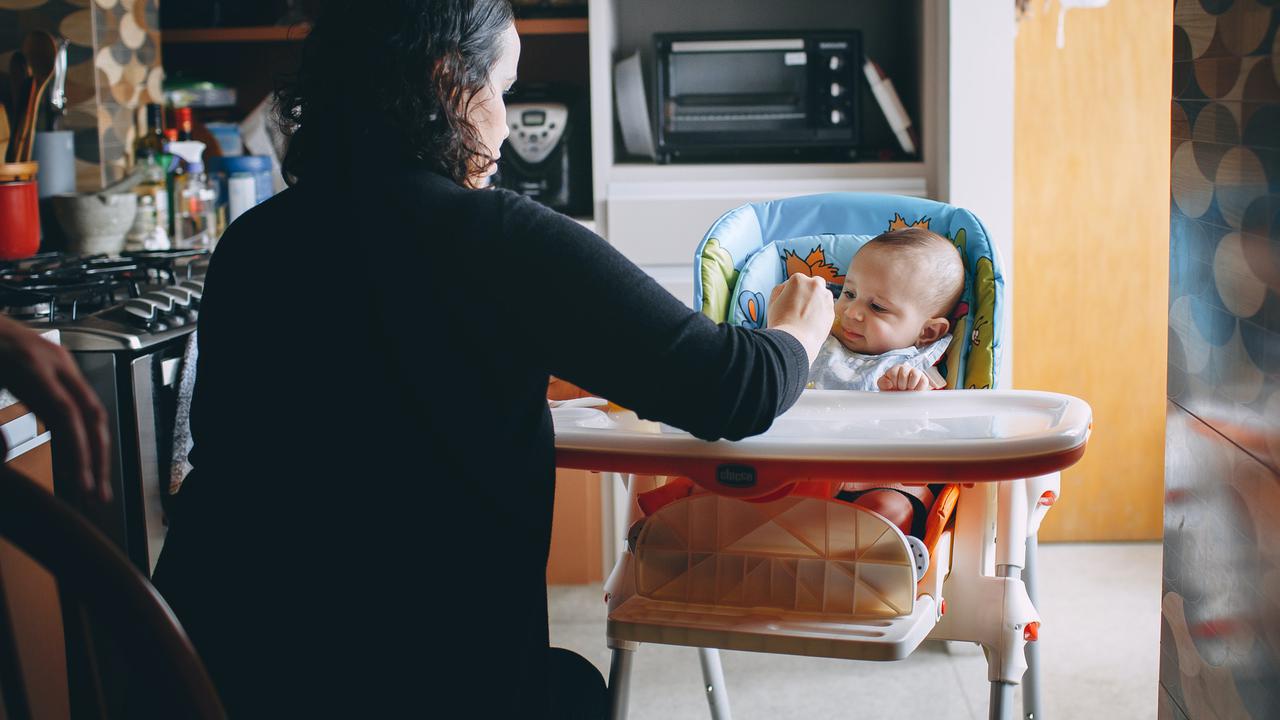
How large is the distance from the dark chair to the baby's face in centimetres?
122

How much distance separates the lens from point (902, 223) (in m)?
1.95

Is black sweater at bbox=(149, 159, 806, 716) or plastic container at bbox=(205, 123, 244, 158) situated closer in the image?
black sweater at bbox=(149, 159, 806, 716)

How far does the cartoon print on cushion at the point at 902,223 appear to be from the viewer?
6.33 feet

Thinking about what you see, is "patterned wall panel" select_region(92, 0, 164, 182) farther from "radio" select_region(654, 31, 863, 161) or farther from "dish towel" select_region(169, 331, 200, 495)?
"radio" select_region(654, 31, 863, 161)

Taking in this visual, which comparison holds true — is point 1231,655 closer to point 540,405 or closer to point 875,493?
point 875,493

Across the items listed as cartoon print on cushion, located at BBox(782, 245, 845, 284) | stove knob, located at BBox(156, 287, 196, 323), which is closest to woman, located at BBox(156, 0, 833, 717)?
cartoon print on cushion, located at BBox(782, 245, 845, 284)

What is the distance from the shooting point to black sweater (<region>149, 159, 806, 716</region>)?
3.58 ft

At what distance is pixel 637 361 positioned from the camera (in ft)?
3.62

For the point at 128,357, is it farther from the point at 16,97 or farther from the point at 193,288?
the point at 16,97

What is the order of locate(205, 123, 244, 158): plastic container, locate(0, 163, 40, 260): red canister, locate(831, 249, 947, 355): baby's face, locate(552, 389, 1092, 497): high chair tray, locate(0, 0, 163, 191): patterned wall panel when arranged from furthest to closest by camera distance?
locate(205, 123, 244, 158): plastic container < locate(0, 0, 163, 191): patterned wall panel < locate(0, 163, 40, 260): red canister < locate(831, 249, 947, 355): baby's face < locate(552, 389, 1092, 497): high chair tray

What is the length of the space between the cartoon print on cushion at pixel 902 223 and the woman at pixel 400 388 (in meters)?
0.79

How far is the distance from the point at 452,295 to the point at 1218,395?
2.38 feet

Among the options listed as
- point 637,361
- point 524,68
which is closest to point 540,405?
point 637,361

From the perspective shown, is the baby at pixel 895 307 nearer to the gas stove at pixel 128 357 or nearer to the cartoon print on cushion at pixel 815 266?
the cartoon print on cushion at pixel 815 266
